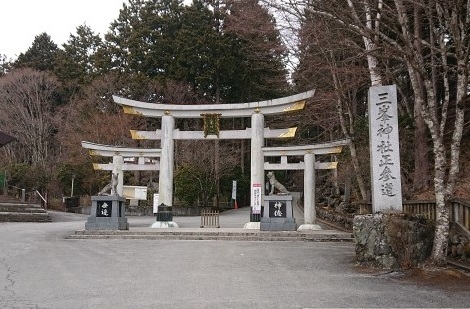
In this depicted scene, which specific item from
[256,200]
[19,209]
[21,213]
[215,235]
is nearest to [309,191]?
[256,200]

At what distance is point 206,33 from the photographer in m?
33.8

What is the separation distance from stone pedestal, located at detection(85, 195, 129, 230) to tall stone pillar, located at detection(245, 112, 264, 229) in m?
4.91

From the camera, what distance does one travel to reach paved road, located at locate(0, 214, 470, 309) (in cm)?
638

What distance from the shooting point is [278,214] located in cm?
1644

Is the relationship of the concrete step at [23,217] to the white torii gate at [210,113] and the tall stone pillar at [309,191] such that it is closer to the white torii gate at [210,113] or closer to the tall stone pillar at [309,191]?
the white torii gate at [210,113]

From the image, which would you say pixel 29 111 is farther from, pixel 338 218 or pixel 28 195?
pixel 338 218

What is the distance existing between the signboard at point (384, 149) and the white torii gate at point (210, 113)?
754 cm

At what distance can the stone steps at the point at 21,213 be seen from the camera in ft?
77.2

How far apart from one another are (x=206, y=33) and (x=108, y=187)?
19546 mm

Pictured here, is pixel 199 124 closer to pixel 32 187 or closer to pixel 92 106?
pixel 92 106

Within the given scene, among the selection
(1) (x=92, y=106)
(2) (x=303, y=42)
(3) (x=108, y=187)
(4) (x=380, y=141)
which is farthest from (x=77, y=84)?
(4) (x=380, y=141)

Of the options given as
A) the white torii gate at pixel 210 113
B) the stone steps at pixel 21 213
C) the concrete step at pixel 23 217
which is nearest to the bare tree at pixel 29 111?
the stone steps at pixel 21 213

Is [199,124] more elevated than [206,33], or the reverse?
[206,33]

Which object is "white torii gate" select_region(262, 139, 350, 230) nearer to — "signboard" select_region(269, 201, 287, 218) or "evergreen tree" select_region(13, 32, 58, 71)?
"signboard" select_region(269, 201, 287, 218)
